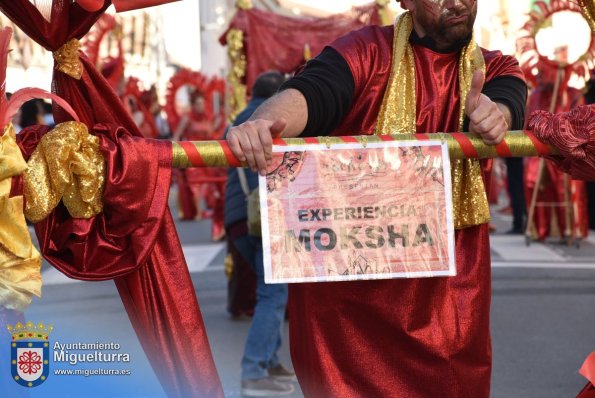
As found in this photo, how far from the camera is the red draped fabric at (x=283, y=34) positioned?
10234 millimetres

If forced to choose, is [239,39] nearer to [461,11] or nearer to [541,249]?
[541,249]

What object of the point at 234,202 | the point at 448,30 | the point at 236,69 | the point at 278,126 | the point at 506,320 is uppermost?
the point at 448,30

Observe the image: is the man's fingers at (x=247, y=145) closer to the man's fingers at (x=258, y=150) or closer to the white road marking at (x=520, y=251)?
the man's fingers at (x=258, y=150)

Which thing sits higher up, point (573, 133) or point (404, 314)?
point (573, 133)

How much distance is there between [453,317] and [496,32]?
25.0 m

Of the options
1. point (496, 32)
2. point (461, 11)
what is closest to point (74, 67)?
point (461, 11)

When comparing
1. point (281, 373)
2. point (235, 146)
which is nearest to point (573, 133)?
point (235, 146)

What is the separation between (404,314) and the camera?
2977 mm

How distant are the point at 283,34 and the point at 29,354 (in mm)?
8266

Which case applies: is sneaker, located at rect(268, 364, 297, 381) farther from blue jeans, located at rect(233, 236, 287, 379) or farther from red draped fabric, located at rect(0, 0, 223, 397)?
A: red draped fabric, located at rect(0, 0, 223, 397)

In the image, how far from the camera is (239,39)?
1016cm

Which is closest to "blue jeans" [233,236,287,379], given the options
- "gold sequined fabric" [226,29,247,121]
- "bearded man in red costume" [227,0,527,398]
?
"bearded man in red costume" [227,0,527,398]

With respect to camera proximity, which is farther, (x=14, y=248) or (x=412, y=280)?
(x=412, y=280)

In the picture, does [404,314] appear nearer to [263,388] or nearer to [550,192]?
[263,388]
